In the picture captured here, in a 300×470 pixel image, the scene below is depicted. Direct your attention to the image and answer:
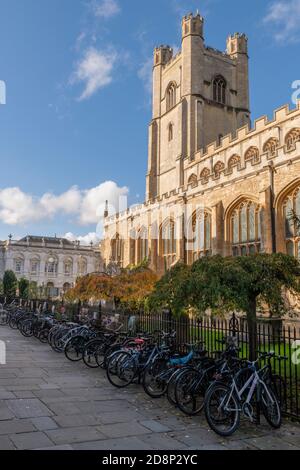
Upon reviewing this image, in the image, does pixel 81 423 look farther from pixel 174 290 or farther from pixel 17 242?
pixel 17 242

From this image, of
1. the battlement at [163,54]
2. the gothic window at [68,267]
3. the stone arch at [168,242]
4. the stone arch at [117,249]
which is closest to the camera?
the stone arch at [168,242]

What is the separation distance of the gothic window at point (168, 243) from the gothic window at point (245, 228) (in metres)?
6.88

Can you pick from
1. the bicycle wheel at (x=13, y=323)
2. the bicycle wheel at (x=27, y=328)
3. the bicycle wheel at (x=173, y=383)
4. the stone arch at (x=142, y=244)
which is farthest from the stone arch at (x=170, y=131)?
the bicycle wheel at (x=173, y=383)

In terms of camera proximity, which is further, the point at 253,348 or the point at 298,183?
the point at 298,183

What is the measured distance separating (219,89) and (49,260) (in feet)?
135

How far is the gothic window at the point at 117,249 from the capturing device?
3962 cm

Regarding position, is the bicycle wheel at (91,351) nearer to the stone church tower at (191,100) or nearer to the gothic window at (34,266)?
the stone church tower at (191,100)

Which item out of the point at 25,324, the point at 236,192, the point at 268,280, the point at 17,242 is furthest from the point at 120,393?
the point at 17,242

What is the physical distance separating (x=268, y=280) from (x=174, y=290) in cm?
184

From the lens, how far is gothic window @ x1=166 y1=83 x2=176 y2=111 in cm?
4028

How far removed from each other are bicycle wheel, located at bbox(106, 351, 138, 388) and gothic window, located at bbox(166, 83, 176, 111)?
1424 inches

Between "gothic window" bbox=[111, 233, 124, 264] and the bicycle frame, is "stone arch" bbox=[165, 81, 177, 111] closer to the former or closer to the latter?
"gothic window" bbox=[111, 233, 124, 264]

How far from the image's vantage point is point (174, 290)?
771 centimetres

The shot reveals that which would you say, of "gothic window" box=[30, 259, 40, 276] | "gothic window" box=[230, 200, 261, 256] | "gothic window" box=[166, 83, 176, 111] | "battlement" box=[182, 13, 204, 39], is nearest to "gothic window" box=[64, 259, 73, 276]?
→ "gothic window" box=[30, 259, 40, 276]
